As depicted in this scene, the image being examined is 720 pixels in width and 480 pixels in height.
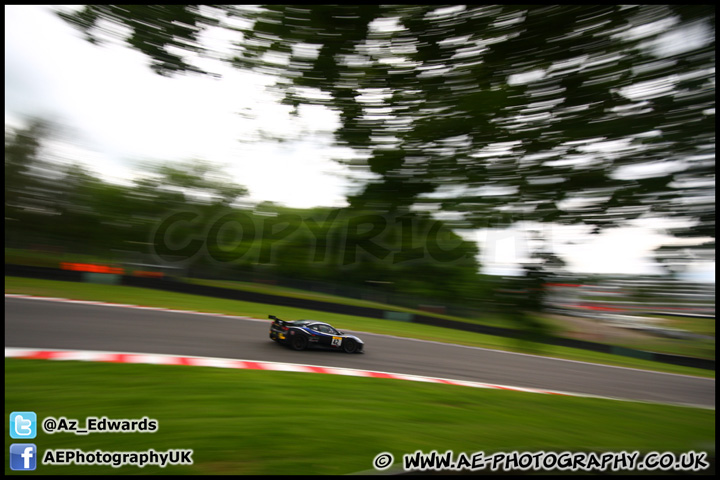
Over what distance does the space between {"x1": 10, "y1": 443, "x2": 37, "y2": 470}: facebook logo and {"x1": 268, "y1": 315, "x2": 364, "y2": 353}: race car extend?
6.07 m

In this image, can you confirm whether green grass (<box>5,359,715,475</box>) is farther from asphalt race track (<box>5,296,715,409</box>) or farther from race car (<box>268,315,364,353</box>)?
→ race car (<box>268,315,364,353</box>)

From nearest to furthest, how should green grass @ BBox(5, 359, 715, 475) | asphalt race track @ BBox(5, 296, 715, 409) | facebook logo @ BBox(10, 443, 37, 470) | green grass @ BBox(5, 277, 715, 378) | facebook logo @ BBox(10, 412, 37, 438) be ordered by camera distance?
facebook logo @ BBox(10, 443, 37, 470) < facebook logo @ BBox(10, 412, 37, 438) < green grass @ BBox(5, 359, 715, 475) < asphalt race track @ BBox(5, 296, 715, 409) < green grass @ BBox(5, 277, 715, 378)

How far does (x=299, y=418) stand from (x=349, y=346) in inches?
202

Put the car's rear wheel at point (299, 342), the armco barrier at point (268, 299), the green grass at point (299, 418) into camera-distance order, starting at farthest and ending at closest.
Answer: the armco barrier at point (268, 299), the car's rear wheel at point (299, 342), the green grass at point (299, 418)

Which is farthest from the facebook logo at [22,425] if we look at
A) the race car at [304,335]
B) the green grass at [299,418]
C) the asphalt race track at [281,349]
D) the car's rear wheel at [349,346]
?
the car's rear wheel at [349,346]

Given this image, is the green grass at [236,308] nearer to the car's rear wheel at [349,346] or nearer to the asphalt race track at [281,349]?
the asphalt race track at [281,349]

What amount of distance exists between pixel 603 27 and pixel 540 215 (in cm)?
92

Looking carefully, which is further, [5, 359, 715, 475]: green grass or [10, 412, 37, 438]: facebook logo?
[5, 359, 715, 475]: green grass

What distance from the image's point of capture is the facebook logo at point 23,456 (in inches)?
104

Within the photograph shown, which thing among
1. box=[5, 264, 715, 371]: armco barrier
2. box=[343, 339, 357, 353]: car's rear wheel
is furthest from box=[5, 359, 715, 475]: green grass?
box=[343, 339, 357, 353]: car's rear wheel

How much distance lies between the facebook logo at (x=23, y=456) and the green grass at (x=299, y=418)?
0.09 meters

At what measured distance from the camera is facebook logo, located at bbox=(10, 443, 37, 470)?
265 cm

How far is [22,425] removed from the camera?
9.68 ft

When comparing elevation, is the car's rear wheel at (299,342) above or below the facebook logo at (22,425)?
below
